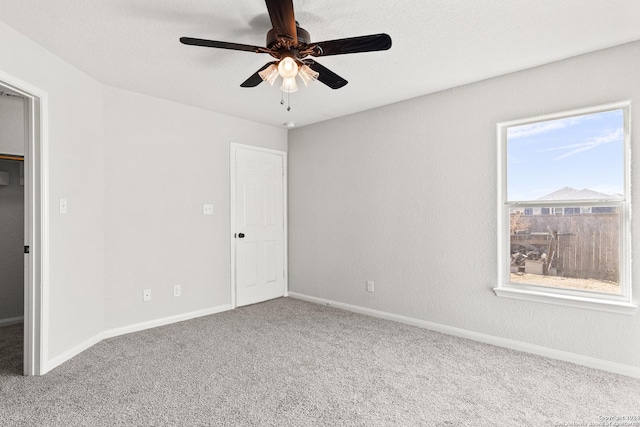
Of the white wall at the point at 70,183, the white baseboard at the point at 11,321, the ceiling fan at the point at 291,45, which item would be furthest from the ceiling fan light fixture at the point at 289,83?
the white baseboard at the point at 11,321

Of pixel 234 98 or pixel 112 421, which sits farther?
pixel 234 98

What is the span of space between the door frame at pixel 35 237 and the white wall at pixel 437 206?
2.97 metres

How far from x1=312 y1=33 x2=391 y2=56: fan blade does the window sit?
180 centimetres

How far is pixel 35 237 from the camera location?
2641mm

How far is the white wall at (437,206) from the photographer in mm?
2779

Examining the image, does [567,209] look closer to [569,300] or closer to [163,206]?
[569,300]

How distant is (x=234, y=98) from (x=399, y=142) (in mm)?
1847

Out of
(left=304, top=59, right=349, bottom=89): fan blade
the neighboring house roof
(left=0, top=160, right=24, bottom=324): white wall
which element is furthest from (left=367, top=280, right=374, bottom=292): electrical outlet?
(left=0, top=160, right=24, bottom=324): white wall

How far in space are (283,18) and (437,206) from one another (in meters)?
2.44

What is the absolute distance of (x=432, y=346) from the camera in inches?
126

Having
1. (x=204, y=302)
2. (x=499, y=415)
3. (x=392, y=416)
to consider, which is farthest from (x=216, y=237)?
(x=499, y=415)

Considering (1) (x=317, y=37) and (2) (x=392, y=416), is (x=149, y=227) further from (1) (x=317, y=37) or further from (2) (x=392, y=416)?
(2) (x=392, y=416)

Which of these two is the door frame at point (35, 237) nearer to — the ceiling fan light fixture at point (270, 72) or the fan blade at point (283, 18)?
the ceiling fan light fixture at point (270, 72)

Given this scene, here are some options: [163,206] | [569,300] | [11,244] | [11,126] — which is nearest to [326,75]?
[163,206]
